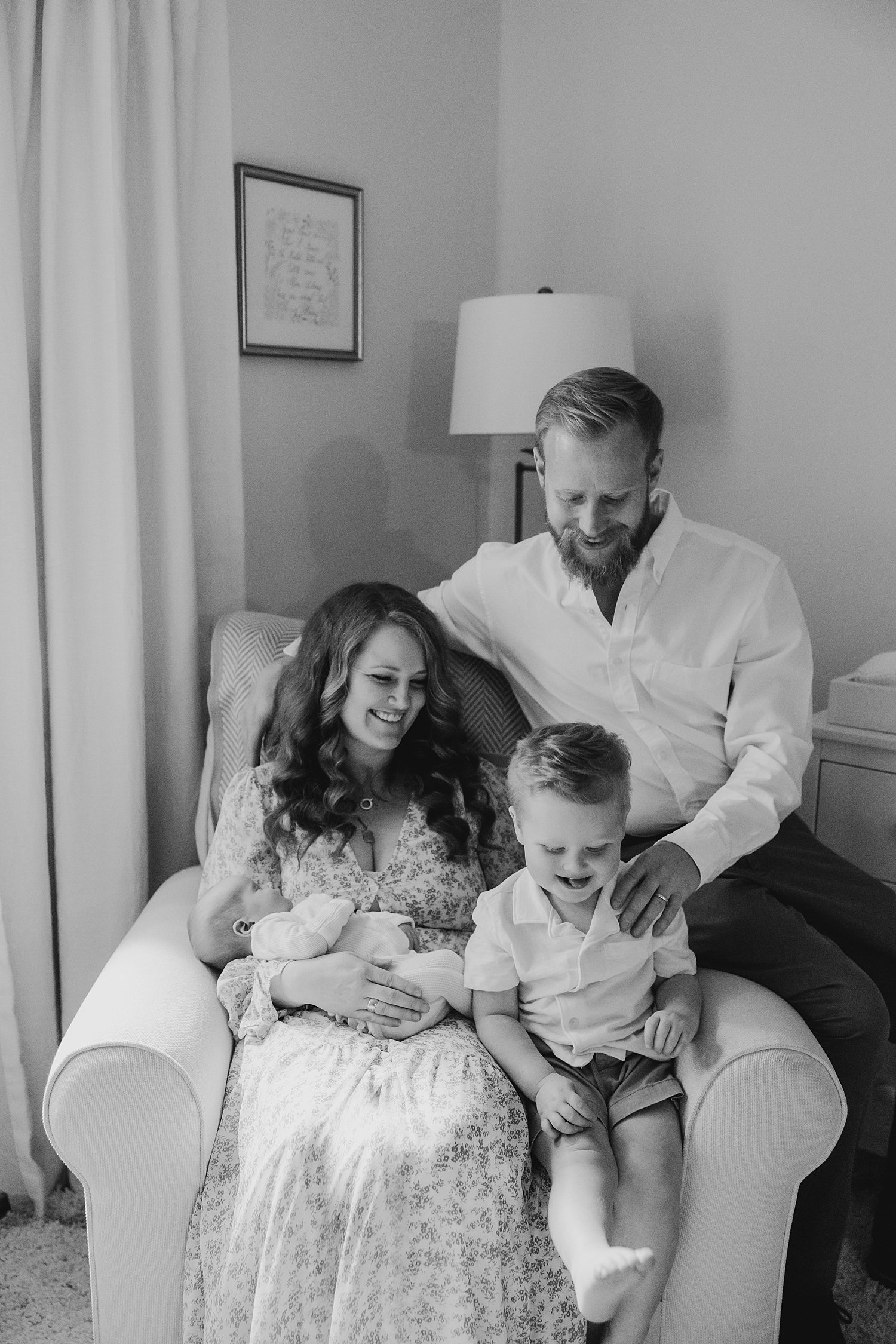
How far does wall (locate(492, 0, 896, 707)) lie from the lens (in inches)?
94.0

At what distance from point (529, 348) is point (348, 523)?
61 cm

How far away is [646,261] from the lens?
8.96 feet

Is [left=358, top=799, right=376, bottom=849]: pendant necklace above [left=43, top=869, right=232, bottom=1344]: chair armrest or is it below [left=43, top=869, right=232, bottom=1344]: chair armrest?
above

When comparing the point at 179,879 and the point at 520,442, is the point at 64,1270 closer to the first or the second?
the point at 179,879

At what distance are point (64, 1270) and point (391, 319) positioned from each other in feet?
6.75

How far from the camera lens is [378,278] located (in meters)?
2.73

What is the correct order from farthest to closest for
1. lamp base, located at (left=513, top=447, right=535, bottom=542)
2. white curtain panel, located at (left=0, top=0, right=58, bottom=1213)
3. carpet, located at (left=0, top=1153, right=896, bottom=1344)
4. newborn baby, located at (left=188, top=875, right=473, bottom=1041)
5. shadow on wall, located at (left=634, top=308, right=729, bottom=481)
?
lamp base, located at (left=513, top=447, right=535, bottom=542), shadow on wall, located at (left=634, top=308, right=729, bottom=481), white curtain panel, located at (left=0, top=0, right=58, bottom=1213), carpet, located at (left=0, top=1153, right=896, bottom=1344), newborn baby, located at (left=188, top=875, right=473, bottom=1041)

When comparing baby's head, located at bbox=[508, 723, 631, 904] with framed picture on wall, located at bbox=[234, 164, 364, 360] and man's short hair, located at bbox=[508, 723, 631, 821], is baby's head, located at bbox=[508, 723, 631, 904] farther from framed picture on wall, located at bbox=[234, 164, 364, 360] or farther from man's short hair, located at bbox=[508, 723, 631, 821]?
framed picture on wall, located at bbox=[234, 164, 364, 360]

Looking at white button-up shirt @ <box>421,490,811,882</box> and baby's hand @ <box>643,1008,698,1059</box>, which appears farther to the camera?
white button-up shirt @ <box>421,490,811,882</box>

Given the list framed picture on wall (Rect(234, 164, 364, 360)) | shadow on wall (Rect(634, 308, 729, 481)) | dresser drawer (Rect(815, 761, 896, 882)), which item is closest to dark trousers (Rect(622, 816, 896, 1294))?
dresser drawer (Rect(815, 761, 896, 882))

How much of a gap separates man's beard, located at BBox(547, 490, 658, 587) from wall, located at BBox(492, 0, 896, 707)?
810mm

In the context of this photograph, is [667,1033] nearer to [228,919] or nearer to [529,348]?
[228,919]

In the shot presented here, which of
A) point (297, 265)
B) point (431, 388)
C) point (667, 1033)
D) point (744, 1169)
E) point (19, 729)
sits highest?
point (297, 265)

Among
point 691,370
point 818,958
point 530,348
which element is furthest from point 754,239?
point 818,958
